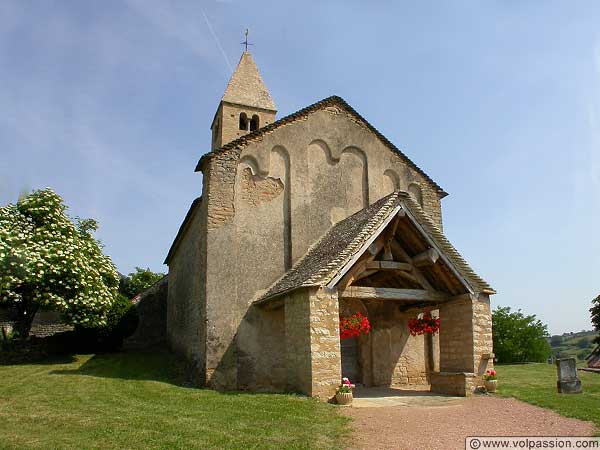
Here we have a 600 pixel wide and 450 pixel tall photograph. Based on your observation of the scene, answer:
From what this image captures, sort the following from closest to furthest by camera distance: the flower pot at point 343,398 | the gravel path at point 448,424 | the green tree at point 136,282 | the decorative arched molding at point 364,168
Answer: the gravel path at point 448,424 < the flower pot at point 343,398 < the decorative arched molding at point 364,168 < the green tree at point 136,282

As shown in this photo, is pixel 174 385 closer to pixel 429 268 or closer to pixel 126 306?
pixel 429 268

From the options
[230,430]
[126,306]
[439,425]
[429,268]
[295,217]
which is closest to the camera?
[230,430]

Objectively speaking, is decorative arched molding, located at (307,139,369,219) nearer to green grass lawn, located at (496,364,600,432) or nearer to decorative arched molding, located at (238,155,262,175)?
decorative arched molding, located at (238,155,262,175)

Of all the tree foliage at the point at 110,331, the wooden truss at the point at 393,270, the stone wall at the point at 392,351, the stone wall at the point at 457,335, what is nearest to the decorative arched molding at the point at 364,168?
the wooden truss at the point at 393,270

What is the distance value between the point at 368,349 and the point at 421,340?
193cm

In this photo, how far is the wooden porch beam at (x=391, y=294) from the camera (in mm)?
12773

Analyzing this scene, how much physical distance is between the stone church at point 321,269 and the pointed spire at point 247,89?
29.1ft

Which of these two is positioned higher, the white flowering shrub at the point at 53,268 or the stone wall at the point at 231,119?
the stone wall at the point at 231,119

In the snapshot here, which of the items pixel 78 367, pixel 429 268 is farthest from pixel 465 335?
pixel 78 367

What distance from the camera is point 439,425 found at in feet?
28.6

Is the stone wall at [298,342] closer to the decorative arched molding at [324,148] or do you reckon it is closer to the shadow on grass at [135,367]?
the shadow on grass at [135,367]

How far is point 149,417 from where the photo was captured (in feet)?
28.3

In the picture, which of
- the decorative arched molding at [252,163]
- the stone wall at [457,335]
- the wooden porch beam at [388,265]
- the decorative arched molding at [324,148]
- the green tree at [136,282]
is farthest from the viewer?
the green tree at [136,282]

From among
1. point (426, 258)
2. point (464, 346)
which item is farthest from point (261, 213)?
point (464, 346)
